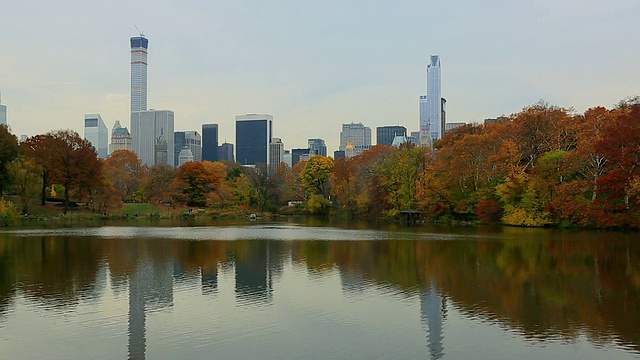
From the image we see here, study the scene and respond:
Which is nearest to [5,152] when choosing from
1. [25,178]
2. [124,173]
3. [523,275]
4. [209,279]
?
[25,178]

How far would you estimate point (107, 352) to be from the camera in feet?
32.4

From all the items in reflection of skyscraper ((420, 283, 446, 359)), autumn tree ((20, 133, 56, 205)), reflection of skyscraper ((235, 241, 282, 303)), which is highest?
autumn tree ((20, 133, 56, 205))

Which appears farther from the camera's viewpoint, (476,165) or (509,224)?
(476,165)

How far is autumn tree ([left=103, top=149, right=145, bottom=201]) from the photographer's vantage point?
74375 millimetres

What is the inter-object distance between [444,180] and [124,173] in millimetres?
47073

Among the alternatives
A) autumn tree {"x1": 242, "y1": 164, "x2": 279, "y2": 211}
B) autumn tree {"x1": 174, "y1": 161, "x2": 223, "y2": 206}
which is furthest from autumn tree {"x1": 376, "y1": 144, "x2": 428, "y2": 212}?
autumn tree {"x1": 174, "y1": 161, "x2": 223, "y2": 206}

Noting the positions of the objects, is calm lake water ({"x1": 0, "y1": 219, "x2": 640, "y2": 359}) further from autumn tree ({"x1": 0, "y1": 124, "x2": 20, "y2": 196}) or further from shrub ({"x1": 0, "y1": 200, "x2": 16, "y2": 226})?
autumn tree ({"x1": 0, "y1": 124, "x2": 20, "y2": 196})

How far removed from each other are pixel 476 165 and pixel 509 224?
5733 mm

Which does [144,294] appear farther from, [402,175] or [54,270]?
[402,175]

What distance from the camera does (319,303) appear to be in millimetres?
14211

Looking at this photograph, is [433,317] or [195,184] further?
[195,184]

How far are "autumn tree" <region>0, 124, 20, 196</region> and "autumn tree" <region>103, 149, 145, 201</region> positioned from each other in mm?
14604

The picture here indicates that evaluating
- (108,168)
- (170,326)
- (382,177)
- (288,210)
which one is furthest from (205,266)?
(108,168)

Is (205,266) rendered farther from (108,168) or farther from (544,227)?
(108,168)
